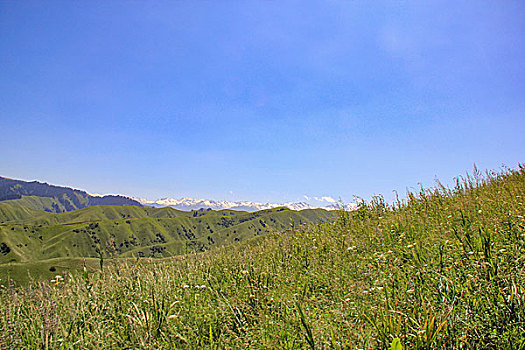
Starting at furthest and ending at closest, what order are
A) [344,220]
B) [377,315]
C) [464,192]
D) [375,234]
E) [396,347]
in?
1. [344,220]
2. [464,192]
3. [375,234]
4. [377,315]
5. [396,347]

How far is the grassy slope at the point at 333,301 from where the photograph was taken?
2590 mm

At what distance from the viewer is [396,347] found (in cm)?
216

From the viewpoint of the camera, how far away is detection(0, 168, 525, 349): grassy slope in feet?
8.50

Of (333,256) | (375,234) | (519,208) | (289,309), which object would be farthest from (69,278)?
(519,208)

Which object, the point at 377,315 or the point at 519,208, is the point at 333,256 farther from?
the point at 519,208

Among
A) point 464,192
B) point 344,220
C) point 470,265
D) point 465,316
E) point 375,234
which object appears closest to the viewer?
point 465,316

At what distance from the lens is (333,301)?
11.9ft

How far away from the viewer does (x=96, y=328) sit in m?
3.62

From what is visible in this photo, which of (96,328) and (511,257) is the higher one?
(511,257)

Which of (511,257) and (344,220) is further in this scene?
(344,220)

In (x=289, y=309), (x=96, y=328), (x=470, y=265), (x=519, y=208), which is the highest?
(x=519, y=208)

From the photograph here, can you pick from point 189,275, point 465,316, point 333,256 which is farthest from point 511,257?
point 189,275

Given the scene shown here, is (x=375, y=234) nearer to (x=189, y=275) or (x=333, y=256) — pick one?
(x=333, y=256)

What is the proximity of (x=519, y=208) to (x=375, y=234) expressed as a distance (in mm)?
2517
